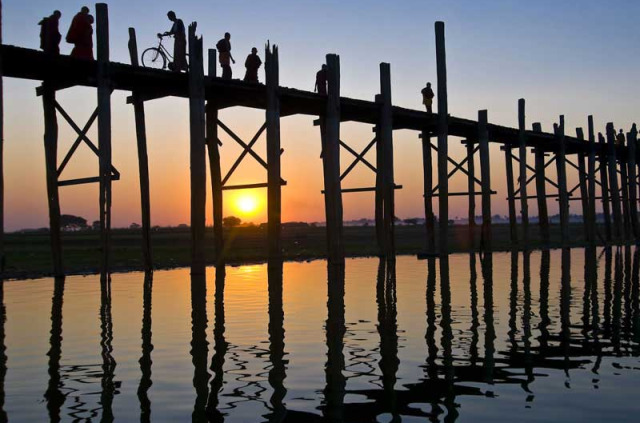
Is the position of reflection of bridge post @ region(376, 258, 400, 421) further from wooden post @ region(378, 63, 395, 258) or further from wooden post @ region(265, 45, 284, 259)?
wooden post @ region(378, 63, 395, 258)

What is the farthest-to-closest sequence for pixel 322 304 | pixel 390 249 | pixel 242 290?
1. pixel 390 249
2. pixel 242 290
3. pixel 322 304

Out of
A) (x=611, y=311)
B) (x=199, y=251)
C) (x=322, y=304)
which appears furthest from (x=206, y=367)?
(x=199, y=251)

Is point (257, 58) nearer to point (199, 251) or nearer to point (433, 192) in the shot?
point (199, 251)

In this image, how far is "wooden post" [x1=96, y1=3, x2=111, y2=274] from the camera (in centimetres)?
1409

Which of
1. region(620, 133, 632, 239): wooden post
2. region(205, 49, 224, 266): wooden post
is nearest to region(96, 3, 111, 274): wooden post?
region(205, 49, 224, 266): wooden post

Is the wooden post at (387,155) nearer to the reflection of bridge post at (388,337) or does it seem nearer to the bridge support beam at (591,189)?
the reflection of bridge post at (388,337)

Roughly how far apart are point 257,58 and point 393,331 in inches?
436

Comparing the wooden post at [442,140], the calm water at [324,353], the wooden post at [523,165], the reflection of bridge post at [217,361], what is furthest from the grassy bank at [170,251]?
the reflection of bridge post at [217,361]

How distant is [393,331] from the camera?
8352 mm

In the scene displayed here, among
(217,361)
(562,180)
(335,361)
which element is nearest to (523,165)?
(562,180)

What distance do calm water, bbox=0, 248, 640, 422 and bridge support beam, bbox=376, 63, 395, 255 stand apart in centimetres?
588

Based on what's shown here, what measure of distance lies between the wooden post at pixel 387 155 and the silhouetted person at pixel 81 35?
7.94m

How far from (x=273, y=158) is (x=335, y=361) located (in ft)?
33.6

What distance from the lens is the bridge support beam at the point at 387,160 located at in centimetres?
1950
